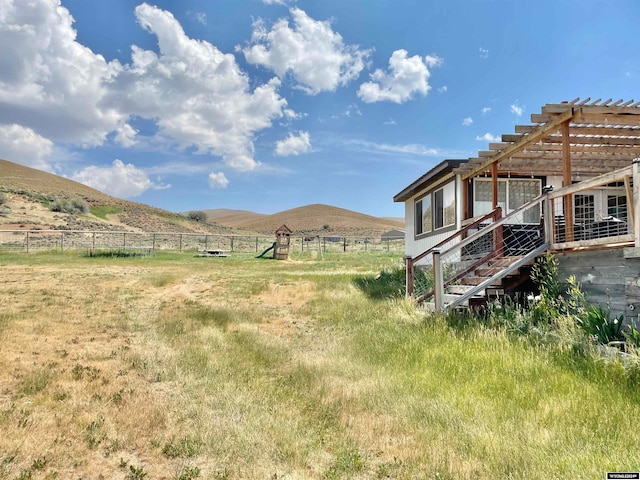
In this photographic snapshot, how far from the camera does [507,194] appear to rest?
11414 millimetres

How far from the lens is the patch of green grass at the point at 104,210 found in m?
46.3

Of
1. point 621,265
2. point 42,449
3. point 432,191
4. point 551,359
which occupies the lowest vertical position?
point 42,449

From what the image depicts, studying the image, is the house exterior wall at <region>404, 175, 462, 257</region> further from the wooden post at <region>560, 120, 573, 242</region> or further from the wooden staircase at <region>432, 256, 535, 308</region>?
the wooden post at <region>560, 120, 573, 242</region>

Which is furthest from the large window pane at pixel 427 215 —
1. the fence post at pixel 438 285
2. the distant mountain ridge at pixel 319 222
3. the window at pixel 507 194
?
the distant mountain ridge at pixel 319 222

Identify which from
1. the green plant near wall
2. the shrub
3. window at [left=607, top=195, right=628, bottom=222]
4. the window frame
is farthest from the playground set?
the shrub

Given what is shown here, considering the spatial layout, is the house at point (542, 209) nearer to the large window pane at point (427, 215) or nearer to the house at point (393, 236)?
the large window pane at point (427, 215)

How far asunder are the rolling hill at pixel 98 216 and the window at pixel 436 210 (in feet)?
103

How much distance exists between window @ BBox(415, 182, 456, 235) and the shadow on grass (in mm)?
1834

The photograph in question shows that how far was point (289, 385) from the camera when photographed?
4672 millimetres

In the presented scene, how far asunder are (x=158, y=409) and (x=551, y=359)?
418 centimetres

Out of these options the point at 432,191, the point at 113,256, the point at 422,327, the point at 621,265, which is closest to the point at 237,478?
the point at 422,327

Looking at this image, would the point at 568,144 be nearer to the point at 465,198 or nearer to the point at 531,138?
the point at 531,138

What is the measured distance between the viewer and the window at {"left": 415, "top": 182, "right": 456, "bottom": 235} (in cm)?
1160

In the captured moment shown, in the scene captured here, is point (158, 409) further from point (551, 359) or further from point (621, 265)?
point (621, 265)
